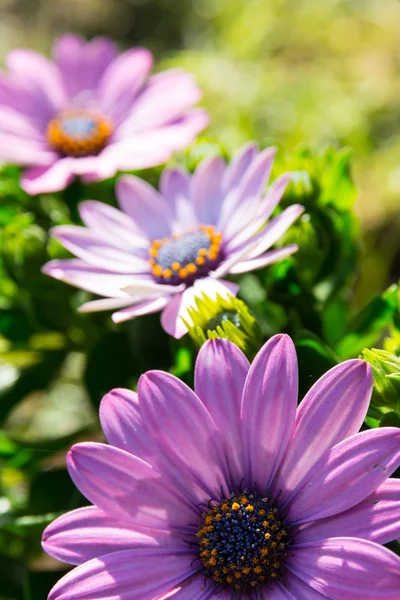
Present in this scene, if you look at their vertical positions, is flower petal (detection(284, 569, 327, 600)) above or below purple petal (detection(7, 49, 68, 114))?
below

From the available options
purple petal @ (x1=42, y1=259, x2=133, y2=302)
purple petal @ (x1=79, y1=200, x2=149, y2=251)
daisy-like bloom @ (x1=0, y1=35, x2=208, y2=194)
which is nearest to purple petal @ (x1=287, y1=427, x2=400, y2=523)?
purple petal @ (x1=42, y1=259, x2=133, y2=302)

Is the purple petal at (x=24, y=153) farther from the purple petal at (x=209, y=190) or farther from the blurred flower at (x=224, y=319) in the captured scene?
the blurred flower at (x=224, y=319)

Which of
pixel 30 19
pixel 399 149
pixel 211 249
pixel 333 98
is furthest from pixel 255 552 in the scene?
pixel 30 19

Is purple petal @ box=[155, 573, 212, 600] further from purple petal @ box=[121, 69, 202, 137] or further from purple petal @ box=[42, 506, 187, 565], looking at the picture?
purple petal @ box=[121, 69, 202, 137]

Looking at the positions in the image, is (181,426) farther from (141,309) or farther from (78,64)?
(78,64)

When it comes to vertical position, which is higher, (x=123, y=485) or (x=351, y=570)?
(x=123, y=485)

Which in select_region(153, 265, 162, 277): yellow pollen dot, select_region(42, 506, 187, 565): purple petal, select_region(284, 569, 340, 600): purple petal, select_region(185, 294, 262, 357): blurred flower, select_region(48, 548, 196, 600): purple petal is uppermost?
select_region(153, 265, 162, 277): yellow pollen dot

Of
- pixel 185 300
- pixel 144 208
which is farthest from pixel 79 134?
pixel 185 300

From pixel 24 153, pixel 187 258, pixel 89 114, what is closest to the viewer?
pixel 187 258
